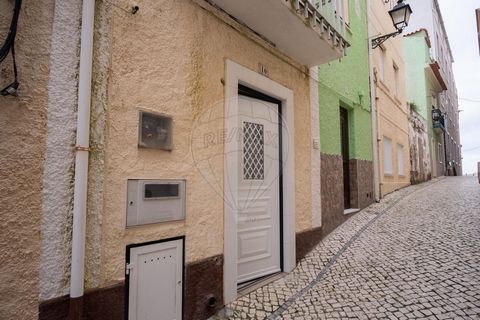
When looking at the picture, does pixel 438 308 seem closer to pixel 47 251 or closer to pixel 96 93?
pixel 47 251

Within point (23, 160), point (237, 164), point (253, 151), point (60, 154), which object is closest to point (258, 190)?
point (253, 151)

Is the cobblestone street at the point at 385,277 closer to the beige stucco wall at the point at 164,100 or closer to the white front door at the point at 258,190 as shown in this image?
the white front door at the point at 258,190

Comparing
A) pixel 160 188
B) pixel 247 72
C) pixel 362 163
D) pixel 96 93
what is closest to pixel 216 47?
pixel 247 72

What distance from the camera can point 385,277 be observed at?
3438 mm

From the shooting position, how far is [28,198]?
6.03 ft

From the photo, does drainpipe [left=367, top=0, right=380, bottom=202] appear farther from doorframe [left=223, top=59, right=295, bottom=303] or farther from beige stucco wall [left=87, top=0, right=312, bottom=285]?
beige stucco wall [left=87, top=0, right=312, bottom=285]

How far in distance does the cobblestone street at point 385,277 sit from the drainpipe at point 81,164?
1.59 metres

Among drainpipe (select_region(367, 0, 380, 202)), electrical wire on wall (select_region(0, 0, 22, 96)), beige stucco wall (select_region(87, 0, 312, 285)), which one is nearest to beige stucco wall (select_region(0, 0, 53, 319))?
electrical wire on wall (select_region(0, 0, 22, 96))

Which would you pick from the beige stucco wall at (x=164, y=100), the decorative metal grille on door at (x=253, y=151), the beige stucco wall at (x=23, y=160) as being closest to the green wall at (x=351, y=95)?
the decorative metal grille on door at (x=253, y=151)

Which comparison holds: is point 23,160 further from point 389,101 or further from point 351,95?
point 389,101

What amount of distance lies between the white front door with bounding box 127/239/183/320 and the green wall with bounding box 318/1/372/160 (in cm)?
361

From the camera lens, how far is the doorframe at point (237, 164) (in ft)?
10.4

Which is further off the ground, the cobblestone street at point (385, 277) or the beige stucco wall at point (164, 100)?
the beige stucco wall at point (164, 100)

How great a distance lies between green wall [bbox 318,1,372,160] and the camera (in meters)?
5.49
